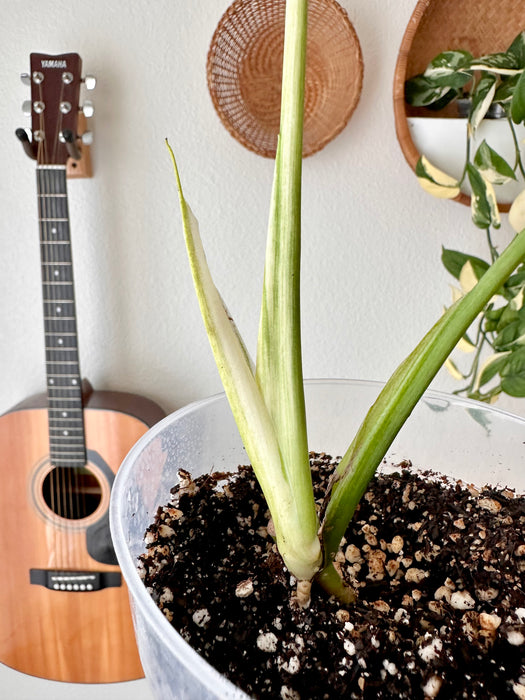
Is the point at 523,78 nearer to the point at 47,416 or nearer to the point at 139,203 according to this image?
the point at 139,203

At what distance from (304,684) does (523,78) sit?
53cm

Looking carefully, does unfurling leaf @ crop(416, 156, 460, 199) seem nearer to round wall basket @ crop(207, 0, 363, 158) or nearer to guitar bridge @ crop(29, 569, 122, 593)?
round wall basket @ crop(207, 0, 363, 158)

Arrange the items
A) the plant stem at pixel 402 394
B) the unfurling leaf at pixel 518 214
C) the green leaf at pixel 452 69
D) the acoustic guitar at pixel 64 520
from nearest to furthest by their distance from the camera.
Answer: the plant stem at pixel 402 394, the unfurling leaf at pixel 518 214, the green leaf at pixel 452 69, the acoustic guitar at pixel 64 520

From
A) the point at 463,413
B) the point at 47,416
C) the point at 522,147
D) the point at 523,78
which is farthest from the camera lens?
the point at 47,416

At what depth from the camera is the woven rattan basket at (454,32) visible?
2.91ft

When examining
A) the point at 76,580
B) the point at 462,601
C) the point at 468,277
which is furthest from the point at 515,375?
the point at 76,580

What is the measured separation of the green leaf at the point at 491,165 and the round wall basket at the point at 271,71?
0.32m

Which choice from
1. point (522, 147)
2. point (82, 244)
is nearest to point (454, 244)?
point (522, 147)

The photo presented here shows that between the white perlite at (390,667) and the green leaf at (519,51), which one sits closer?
the white perlite at (390,667)

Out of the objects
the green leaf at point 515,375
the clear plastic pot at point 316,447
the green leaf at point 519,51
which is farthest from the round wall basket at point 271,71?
the clear plastic pot at point 316,447

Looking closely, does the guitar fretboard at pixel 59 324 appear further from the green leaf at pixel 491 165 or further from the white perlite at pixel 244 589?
the white perlite at pixel 244 589

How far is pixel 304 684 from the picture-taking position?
0.82ft

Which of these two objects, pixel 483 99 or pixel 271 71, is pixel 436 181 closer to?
pixel 483 99

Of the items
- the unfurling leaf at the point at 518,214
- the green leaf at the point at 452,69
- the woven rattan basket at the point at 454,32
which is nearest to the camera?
the unfurling leaf at the point at 518,214
